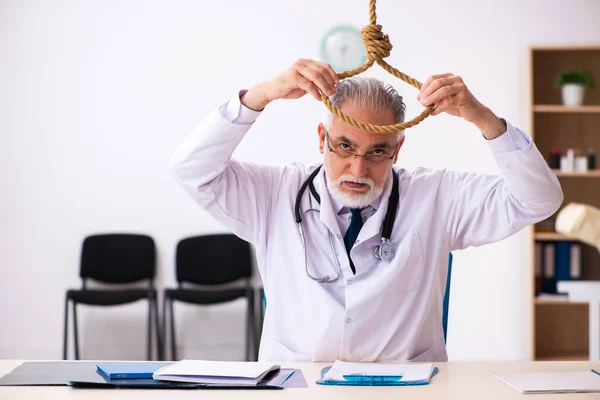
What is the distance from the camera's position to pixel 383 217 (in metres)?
2.13

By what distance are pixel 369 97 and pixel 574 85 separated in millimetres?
2930

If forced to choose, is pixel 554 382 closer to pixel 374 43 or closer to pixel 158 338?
pixel 374 43

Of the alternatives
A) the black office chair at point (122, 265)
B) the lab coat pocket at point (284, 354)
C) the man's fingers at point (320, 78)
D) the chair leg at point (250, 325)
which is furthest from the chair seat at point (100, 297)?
the man's fingers at point (320, 78)

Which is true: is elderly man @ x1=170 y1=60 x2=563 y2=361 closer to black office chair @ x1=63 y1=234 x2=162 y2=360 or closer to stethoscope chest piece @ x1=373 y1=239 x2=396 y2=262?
stethoscope chest piece @ x1=373 y1=239 x2=396 y2=262

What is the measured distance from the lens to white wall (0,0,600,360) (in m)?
4.65

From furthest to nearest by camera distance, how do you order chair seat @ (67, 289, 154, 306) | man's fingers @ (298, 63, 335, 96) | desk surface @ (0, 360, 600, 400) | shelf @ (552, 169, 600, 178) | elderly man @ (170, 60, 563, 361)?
1. shelf @ (552, 169, 600, 178)
2. chair seat @ (67, 289, 154, 306)
3. elderly man @ (170, 60, 563, 361)
4. man's fingers @ (298, 63, 335, 96)
5. desk surface @ (0, 360, 600, 400)

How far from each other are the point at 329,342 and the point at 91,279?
2.98 m

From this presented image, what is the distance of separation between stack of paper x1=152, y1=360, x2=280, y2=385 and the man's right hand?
702 millimetres

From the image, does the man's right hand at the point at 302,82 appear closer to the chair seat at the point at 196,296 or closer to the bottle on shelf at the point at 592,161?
the chair seat at the point at 196,296

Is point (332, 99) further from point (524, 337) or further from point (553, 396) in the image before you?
point (524, 337)

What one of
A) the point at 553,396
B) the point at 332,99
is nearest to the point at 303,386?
the point at 553,396

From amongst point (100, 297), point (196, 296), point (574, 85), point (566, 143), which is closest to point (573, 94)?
point (574, 85)

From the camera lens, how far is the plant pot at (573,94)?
4.54 meters

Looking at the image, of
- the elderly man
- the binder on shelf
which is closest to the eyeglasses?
the elderly man
